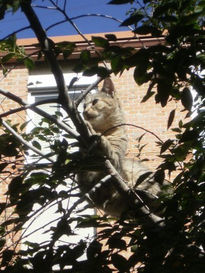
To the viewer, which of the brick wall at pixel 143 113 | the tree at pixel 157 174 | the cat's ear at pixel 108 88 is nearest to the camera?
the tree at pixel 157 174

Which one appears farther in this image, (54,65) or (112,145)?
(112,145)

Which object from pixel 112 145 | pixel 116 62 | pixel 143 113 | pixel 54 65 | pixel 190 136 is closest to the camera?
pixel 116 62

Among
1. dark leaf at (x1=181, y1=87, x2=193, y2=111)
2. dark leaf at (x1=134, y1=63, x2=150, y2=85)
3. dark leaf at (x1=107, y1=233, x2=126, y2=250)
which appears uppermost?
dark leaf at (x1=134, y1=63, x2=150, y2=85)

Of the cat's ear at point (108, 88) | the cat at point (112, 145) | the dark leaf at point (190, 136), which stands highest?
the cat's ear at point (108, 88)

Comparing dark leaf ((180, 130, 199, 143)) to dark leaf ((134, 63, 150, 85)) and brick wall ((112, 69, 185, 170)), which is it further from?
brick wall ((112, 69, 185, 170))

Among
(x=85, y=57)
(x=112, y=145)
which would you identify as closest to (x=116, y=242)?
(x=85, y=57)

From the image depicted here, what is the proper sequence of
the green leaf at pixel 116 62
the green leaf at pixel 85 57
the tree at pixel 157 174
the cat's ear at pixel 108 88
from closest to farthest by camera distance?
1. the tree at pixel 157 174
2. the green leaf at pixel 116 62
3. the green leaf at pixel 85 57
4. the cat's ear at pixel 108 88

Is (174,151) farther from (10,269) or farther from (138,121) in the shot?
(138,121)

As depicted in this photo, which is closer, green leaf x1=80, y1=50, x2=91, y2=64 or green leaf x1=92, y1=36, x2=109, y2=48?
green leaf x1=92, y1=36, x2=109, y2=48

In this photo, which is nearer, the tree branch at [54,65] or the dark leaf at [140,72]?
the dark leaf at [140,72]

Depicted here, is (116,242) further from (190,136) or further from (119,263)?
(190,136)

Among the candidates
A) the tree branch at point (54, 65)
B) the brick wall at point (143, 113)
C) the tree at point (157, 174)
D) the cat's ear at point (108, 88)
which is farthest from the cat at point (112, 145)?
the brick wall at point (143, 113)

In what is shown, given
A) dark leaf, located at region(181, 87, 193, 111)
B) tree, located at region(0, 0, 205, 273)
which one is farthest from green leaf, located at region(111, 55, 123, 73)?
dark leaf, located at region(181, 87, 193, 111)

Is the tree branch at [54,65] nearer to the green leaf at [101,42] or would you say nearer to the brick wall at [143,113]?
the green leaf at [101,42]
